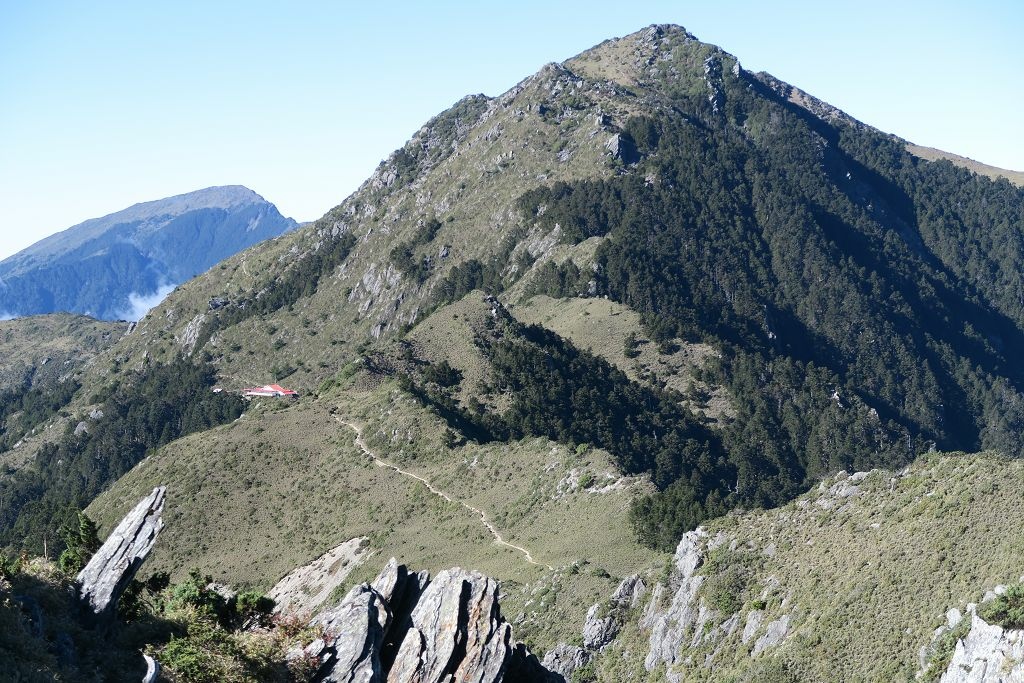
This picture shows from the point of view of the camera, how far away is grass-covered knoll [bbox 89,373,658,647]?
83.6m

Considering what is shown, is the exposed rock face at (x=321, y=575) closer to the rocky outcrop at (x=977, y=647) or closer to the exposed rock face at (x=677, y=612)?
the exposed rock face at (x=677, y=612)

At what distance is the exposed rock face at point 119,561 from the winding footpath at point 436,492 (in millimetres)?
57906

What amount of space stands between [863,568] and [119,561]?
136 ft

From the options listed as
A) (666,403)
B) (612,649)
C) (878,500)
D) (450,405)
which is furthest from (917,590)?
(666,403)

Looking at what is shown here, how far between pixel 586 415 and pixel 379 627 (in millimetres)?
118167

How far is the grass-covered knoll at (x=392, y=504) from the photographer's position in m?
83.6

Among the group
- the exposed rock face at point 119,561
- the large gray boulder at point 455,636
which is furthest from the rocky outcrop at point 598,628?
the exposed rock face at point 119,561

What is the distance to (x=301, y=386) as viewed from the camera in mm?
199625

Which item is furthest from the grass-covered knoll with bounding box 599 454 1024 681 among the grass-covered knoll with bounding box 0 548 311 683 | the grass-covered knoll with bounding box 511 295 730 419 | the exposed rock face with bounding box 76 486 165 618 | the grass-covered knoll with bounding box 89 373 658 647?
the grass-covered knoll with bounding box 511 295 730 419

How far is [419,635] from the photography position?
98.2ft

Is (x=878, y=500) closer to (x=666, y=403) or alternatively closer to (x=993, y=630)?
(x=993, y=630)

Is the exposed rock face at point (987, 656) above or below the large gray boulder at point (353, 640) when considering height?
below

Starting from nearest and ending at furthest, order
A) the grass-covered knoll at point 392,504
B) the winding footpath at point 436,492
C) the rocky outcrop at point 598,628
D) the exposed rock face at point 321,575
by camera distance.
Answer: the rocky outcrop at point 598,628 < the grass-covered knoll at point 392,504 < the exposed rock face at point 321,575 < the winding footpath at point 436,492

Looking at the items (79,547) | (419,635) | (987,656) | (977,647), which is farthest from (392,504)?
(419,635)
